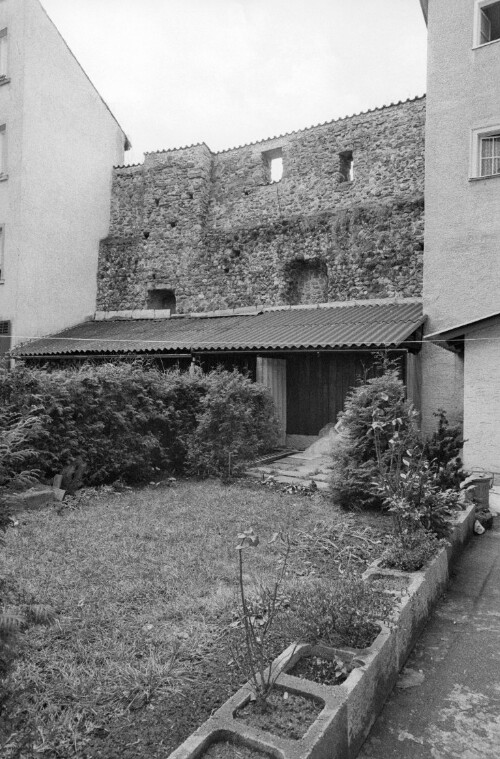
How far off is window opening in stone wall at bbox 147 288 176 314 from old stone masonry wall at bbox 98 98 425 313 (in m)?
0.04

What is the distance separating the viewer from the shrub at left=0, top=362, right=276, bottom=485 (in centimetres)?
760

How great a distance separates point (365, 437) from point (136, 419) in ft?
12.4

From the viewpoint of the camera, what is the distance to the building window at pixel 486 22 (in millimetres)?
11594

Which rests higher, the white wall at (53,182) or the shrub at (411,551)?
the white wall at (53,182)

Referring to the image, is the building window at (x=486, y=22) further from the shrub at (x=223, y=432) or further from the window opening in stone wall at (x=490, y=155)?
the shrub at (x=223, y=432)

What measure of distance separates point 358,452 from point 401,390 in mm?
1122

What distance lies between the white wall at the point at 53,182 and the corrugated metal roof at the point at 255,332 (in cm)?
145

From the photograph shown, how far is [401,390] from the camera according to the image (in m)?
7.52

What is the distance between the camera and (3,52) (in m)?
17.8

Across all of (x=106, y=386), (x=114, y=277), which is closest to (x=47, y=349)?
(x=114, y=277)

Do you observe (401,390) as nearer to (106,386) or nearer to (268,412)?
(268,412)

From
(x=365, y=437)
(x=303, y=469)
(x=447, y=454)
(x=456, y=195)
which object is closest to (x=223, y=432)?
(x=303, y=469)

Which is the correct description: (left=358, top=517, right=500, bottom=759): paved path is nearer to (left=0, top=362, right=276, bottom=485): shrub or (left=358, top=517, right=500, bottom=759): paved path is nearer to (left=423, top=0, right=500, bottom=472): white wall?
(left=0, top=362, right=276, bottom=485): shrub

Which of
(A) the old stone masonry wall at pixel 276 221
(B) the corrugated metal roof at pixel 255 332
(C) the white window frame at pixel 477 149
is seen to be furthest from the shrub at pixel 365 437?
(A) the old stone masonry wall at pixel 276 221
